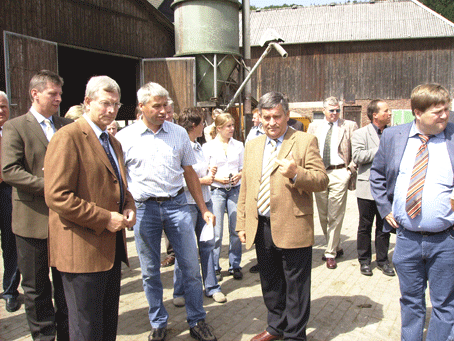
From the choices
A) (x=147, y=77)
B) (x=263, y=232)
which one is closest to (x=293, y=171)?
(x=263, y=232)

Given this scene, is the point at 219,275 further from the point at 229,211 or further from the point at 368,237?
the point at 368,237

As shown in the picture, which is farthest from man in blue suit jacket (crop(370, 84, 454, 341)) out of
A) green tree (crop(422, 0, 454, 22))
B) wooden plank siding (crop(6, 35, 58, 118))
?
green tree (crop(422, 0, 454, 22))

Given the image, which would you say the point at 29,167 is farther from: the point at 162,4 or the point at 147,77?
the point at 162,4

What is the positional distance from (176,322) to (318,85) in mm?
23757

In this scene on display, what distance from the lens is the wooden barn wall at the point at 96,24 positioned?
27.1 feet

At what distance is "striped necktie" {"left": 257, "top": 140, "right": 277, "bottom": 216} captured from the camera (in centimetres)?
329

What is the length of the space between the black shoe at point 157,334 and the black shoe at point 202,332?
25 centimetres

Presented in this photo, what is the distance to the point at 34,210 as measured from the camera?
3.27 metres

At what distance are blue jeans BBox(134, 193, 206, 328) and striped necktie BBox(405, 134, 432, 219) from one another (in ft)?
5.76

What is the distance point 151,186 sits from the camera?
3316 mm

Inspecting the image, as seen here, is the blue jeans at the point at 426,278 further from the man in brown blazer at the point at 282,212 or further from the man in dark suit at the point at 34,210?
→ the man in dark suit at the point at 34,210

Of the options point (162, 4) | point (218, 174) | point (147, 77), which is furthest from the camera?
point (162, 4)

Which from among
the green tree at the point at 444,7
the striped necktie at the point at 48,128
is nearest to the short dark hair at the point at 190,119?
the striped necktie at the point at 48,128

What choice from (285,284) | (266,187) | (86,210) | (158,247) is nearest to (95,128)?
(86,210)
